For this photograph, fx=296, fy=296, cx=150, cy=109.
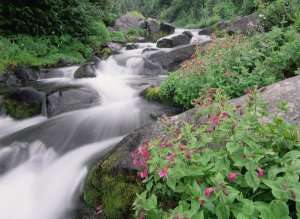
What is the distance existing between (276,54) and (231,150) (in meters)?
3.02

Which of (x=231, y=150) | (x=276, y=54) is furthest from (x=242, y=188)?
(x=276, y=54)

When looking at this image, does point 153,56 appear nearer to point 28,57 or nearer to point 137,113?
point 28,57

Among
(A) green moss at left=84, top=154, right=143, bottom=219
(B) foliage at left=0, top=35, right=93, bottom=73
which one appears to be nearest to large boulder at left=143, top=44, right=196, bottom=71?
(B) foliage at left=0, top=35, right=93, bottom=73

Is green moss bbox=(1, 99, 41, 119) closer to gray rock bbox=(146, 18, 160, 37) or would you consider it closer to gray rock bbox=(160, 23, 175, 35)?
gray rock bbox=(160, 23, 175, 35)

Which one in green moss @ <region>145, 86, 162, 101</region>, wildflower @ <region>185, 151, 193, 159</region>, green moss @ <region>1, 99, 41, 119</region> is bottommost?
green moss @ <region>1, 99, 41, 119</region>

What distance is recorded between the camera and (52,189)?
420 cm

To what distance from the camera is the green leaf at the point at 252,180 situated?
1.81 m

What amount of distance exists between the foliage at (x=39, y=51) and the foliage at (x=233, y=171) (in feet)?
30.3

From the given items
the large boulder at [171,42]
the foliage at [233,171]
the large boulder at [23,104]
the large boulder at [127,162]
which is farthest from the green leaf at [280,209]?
the large boulder at [171,42]

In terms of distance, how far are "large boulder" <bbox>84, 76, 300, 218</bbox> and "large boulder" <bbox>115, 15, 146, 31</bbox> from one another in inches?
939

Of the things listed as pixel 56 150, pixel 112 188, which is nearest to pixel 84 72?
pixel 56 150

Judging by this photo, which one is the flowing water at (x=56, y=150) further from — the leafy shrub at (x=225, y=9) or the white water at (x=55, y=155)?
the leafy shrub at (x=225, y=9)

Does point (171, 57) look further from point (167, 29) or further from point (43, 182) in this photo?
point (167, 29)

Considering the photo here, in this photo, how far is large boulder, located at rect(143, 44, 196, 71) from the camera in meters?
11.5
